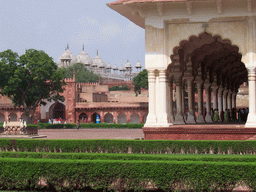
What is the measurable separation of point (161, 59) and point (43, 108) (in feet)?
149

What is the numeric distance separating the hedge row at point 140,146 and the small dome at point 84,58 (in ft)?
289

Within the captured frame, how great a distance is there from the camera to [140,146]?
39.0 feet

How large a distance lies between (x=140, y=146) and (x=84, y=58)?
302 feet

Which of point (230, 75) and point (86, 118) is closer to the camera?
point (230, 75)

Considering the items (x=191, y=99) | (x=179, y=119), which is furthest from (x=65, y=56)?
(x=179, y=119)

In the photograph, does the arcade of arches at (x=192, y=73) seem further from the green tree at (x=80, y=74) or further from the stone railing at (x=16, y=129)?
the green tree at (x=80, y=74)

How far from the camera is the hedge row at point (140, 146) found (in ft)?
37.1

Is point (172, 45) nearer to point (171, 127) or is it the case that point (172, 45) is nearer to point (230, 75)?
point (171, 127)

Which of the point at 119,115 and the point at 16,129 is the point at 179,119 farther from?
the point at 119,115

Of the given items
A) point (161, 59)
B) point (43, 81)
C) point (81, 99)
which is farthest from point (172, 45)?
point (81, 99)

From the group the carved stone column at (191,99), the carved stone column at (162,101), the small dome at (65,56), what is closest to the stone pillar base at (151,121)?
the carved stone column at (162,101)

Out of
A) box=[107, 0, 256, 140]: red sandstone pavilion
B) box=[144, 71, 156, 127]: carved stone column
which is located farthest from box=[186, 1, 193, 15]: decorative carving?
box=[144, 71, 156, 127]: carved stone column

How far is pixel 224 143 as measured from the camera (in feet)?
37.1

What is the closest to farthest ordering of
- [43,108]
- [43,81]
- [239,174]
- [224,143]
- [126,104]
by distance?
[239,174]
[224,143]
[43,81]
[126,104]
[43,108]
